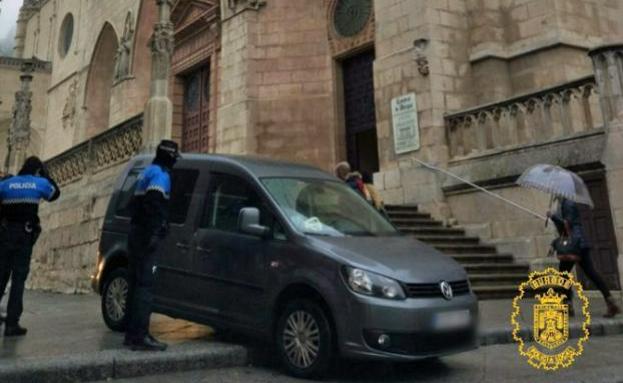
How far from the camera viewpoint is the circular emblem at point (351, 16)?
47.6 ft

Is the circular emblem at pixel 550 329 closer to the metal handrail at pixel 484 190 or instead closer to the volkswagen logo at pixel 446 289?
the volkswagen logo at pixel 446 289

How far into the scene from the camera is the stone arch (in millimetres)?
26203

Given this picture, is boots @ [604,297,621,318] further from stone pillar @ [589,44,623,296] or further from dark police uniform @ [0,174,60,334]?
dark police uniform @ [0,174,60,334]

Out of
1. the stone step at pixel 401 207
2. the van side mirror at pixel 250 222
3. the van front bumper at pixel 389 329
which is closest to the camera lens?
the van front bumper at pixel 389 329

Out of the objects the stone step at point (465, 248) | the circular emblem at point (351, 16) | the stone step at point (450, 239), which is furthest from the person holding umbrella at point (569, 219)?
the circular emblem at point (351, 16)

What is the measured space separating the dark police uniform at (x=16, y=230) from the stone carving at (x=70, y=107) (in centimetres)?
2414

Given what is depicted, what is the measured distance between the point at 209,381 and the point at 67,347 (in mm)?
1664

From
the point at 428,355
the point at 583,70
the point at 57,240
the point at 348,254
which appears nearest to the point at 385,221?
the point at 348,254

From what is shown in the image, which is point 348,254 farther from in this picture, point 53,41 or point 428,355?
point 53,41

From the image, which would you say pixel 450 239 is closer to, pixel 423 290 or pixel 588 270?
pixel 588 270

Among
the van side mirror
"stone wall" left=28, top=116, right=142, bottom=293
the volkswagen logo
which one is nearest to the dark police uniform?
the van side mirror

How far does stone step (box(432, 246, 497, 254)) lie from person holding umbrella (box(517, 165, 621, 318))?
3.01 m

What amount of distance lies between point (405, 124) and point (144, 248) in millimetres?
8538

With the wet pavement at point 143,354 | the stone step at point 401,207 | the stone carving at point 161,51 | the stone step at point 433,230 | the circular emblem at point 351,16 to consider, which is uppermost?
the circular emblem at point 351,16
